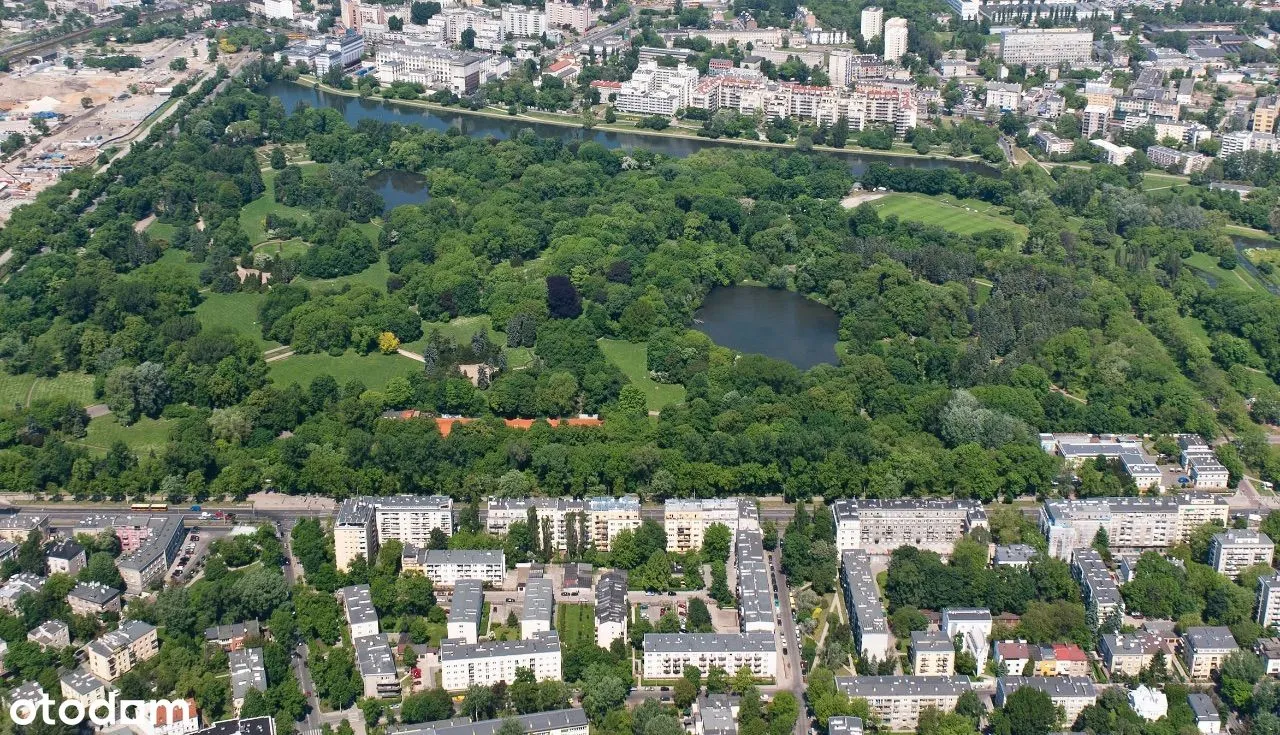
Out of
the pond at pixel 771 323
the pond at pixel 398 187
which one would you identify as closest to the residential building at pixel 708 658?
the pond at pixel 771 323

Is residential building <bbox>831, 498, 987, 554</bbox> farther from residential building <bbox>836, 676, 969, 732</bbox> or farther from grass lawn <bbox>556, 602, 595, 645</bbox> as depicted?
grass lawn <bbox>556, 602, 595, 645</bbox>

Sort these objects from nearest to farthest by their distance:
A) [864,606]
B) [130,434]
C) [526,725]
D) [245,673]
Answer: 1. [526,725]
2. [245,673]
3. [864,606]
4. [130,434]

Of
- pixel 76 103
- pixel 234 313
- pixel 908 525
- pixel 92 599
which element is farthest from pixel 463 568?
pixel 76 103

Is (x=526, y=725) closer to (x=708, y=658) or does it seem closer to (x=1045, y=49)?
(x=708, y=658)

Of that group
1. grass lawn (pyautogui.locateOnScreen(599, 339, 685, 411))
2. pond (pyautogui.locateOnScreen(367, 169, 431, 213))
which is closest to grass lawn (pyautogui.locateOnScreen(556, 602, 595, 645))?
grass lawn (pyautogui.locateOnScreen(599, 339, 685, 411))

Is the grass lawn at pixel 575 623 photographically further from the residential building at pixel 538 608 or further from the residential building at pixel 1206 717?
the residential building at pixel 1206 717

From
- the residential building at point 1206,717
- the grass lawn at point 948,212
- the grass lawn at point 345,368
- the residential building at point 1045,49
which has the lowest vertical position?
the residential building at point 1206,717
